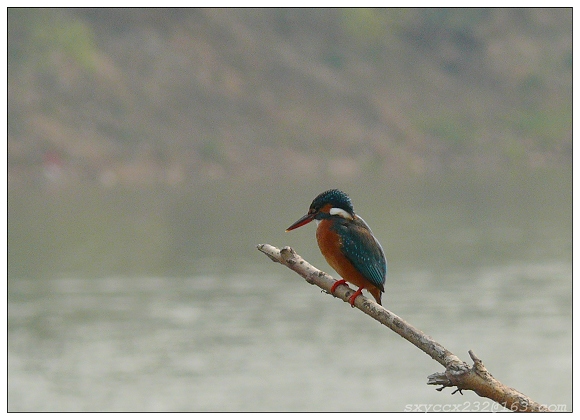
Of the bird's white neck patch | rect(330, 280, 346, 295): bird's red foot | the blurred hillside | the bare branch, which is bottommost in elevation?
the bare branch

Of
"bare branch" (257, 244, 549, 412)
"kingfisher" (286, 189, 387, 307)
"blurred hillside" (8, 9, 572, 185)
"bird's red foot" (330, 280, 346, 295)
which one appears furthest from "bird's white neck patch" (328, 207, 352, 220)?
"blurred hillside" (8, 9, 572, 185)

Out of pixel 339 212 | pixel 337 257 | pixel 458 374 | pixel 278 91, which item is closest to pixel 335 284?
pixel 337 257

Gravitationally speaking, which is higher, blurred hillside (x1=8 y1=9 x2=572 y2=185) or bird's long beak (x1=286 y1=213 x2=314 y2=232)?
blurred hillside (x1=8 y1=9 x2=572 y2=185)

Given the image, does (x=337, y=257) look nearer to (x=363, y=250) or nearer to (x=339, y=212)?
(x=363, y=250)

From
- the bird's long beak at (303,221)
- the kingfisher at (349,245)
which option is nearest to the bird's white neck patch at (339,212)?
the kingfisher at (349,245)

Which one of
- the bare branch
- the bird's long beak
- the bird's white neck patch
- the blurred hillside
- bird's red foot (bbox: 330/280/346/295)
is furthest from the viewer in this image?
the blurred hillside

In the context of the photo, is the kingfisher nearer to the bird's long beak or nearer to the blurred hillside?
the bird's long beak

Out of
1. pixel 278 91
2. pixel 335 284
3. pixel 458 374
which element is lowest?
pixel 458 374
